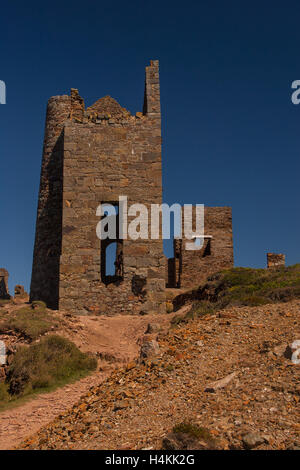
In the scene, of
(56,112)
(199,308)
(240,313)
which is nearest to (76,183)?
(56,112)

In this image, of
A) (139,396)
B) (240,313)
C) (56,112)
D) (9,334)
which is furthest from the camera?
(56,112)

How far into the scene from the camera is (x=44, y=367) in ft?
34.8

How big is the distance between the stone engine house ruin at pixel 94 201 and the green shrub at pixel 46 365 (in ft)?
12.0

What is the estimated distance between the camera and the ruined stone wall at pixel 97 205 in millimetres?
15500

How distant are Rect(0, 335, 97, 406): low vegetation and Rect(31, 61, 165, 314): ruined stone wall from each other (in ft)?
12.1

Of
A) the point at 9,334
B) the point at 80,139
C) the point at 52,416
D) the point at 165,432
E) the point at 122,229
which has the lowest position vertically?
the point at 52,416

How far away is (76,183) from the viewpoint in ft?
52.8

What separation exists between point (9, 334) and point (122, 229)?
18.6ft

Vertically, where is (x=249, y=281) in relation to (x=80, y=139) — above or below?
below

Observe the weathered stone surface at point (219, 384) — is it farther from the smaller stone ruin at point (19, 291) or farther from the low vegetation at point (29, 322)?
the smaller stone ruin at point (19, 291)

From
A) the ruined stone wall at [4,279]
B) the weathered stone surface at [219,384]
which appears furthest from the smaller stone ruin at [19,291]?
the weathered stone surface at [219,384]

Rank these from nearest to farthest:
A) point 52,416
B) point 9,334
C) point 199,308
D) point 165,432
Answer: point 165,432 → point 52,416 → point 9,334 → point 199,308

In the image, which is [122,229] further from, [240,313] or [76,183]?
[240,313]

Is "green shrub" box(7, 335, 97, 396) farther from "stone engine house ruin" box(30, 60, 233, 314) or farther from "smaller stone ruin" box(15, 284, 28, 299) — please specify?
"smaller stone ruin" box(15, 284, 28, 299)
